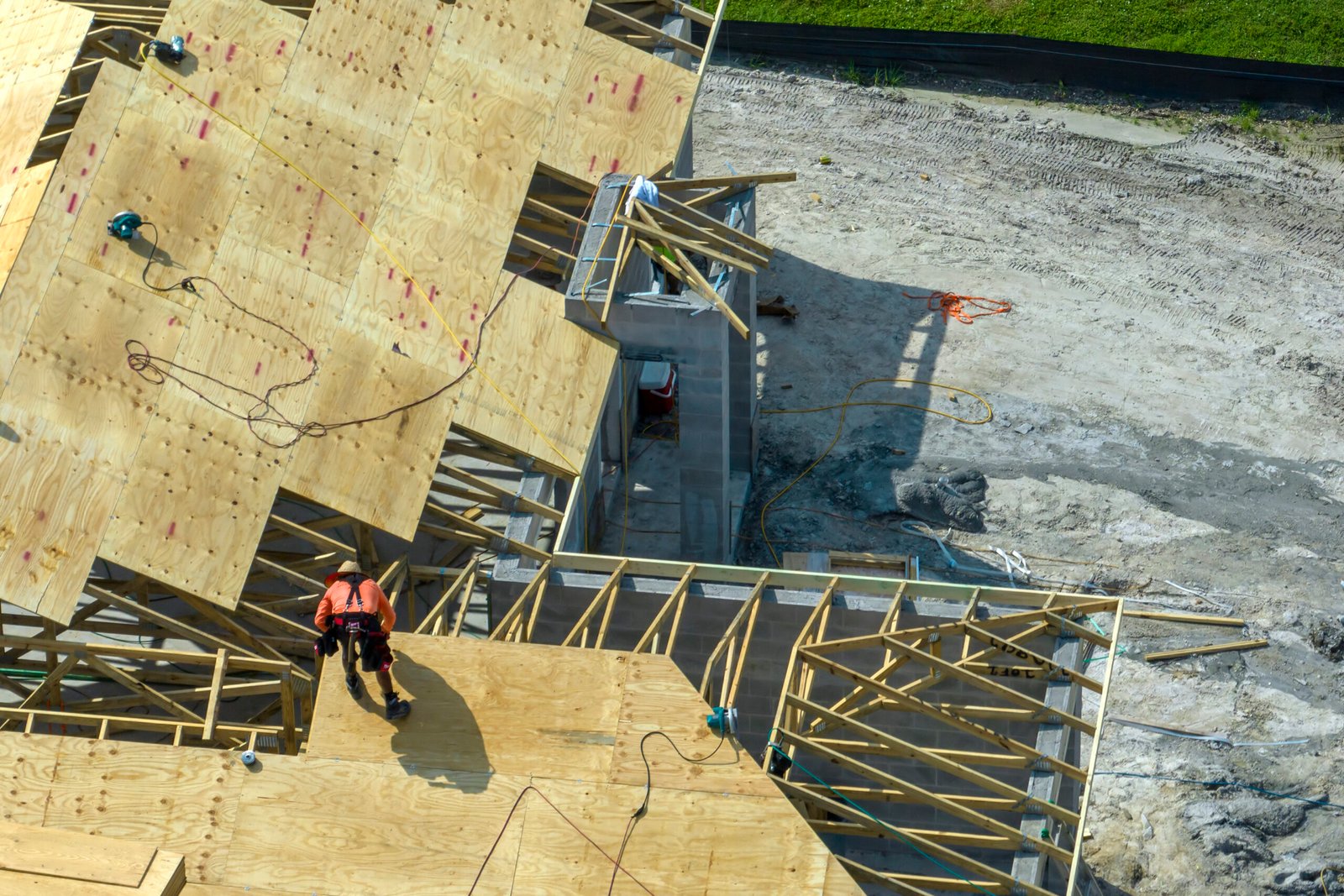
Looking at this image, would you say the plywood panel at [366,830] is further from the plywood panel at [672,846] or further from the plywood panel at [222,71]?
the plywood panel at [222,71]

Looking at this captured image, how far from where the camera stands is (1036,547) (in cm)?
2678

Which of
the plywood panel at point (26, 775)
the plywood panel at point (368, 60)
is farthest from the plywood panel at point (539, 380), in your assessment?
the plywood panel at point (26, 775)

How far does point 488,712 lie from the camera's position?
1752cm

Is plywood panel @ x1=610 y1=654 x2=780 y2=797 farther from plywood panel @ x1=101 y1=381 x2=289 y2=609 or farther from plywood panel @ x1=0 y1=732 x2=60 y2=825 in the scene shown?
plywood panel @ x1=0 y1=732 x2=60 y2=825

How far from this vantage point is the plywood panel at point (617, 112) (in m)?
24.3

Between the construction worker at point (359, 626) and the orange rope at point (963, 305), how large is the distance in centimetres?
1792

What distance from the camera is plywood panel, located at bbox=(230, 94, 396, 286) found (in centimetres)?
2116

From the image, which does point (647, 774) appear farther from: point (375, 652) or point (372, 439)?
point (372, 439)

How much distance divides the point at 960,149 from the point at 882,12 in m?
5.48

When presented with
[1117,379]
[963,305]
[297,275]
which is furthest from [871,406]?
[297,275]

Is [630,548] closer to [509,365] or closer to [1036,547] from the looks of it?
[509,365]

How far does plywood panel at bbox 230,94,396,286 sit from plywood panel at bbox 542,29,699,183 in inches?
119

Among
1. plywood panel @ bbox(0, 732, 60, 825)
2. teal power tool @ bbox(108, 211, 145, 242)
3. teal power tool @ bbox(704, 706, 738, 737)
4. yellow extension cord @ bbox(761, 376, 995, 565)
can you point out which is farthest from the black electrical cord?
yellow extension cord @ bbox(761, 376, 995, 565)

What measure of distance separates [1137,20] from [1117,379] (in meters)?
13.8
